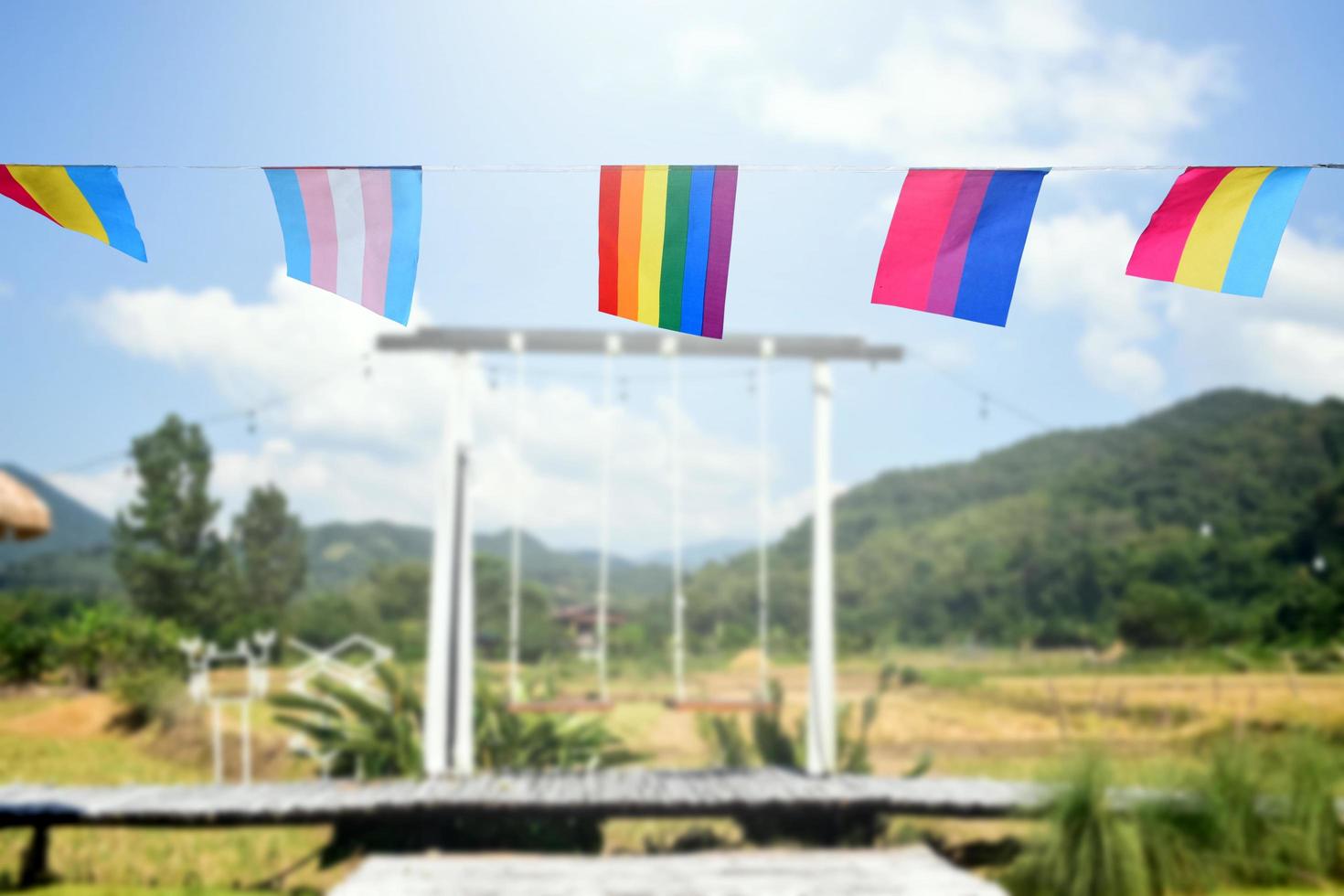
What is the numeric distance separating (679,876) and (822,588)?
222cm

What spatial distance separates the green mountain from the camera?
2508 cm

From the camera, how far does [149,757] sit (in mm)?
12234

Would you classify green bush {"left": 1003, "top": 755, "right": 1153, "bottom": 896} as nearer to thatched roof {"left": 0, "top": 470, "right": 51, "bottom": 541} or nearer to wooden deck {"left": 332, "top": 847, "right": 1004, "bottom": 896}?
wooden deck {"left": 332, "top": 847, "right": 1004, "bottom": 896}

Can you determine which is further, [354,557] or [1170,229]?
[354,557]

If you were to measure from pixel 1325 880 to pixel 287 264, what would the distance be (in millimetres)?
4573

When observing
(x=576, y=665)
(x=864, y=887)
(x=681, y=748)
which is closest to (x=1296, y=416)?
(x=576, y=665)

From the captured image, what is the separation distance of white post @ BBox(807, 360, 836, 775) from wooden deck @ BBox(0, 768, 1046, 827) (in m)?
0.37

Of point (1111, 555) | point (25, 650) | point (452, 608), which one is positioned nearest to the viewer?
point (452, 608)

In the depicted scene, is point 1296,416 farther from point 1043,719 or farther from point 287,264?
point 287,264


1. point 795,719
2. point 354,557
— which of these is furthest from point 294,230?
point 354,557

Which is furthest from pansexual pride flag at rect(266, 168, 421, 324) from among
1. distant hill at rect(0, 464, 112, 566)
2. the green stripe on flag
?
distant hill at rect(0, 464, 112, 566)

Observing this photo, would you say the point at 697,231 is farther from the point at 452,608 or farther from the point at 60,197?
the point at 452,608

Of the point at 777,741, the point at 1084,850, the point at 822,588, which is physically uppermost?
→ the point at 822,588

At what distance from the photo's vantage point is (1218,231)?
2.53 metres
